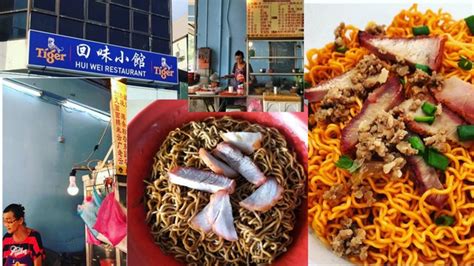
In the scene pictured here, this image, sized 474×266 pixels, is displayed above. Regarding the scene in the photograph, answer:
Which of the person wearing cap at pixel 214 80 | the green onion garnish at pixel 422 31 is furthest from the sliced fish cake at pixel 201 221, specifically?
the green onion garnish at pixel 422 31

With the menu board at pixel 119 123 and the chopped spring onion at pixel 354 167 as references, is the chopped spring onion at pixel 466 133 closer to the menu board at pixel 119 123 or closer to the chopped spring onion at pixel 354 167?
the chopped spring onion at pixel 354 167

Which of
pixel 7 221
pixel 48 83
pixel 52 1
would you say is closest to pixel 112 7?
pixel 52 1

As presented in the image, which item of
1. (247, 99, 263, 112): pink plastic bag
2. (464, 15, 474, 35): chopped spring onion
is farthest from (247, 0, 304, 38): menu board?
(464, 15, 474, 35): chopped spring onion

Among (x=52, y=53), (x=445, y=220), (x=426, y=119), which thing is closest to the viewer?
(x=445, y=220)

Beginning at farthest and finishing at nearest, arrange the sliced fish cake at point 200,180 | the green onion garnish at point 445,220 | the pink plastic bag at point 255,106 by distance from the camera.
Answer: the pink plastic bag at point 255,106 < the sliced fish cake at point 200,180 < the green onion garnish at point 445,220

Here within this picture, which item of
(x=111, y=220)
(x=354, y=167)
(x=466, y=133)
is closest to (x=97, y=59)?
(x=111, y=220)

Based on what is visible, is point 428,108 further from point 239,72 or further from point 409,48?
point 239,72
